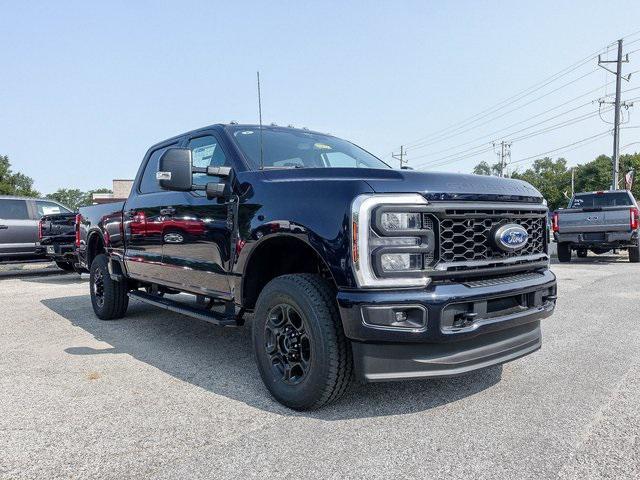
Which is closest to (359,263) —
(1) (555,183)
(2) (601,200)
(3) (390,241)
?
(3) (390,241)

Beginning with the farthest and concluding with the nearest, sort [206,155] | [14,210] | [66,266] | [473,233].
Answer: [66,266]
[14,210]
[206,155]
[473,233]

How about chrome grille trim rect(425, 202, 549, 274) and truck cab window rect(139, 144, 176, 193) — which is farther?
truck cab window rect(139, 144, 176, 193)

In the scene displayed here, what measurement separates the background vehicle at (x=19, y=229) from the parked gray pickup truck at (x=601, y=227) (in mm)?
12528

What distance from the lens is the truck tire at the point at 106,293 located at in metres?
5.82

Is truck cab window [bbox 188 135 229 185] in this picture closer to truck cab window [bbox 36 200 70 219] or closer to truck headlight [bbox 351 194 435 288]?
truck headlight [bbox 351 194 435 288]

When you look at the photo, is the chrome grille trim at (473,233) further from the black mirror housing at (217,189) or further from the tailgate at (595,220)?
the tailgate at (595,220)

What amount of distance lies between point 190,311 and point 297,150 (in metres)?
1.58

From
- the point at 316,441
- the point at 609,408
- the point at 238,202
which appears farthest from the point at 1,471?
→ the point at 609,408

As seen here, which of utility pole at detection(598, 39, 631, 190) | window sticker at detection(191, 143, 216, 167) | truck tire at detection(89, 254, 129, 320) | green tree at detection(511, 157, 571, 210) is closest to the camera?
window sticker at detection(191, 143, 216, 167)

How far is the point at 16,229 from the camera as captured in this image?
37.0ft

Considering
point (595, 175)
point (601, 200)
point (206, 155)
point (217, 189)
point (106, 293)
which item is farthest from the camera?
point (595, 175)

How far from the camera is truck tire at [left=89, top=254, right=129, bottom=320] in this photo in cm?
582

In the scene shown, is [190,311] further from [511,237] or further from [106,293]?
[511,237]

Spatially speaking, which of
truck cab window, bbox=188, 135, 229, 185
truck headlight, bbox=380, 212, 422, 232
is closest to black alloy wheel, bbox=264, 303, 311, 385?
truck headlight, bbox=380, 212, 422, 232
